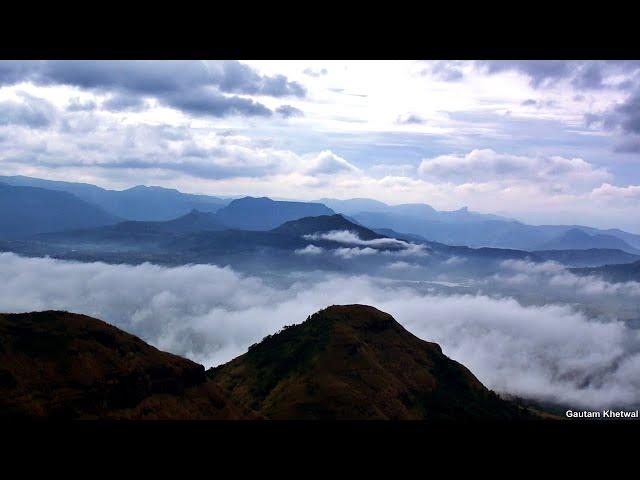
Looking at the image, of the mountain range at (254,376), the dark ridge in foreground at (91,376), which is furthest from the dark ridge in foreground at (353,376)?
the dark ridge in foreground at (91,376)

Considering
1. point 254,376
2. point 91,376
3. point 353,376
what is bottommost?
point 254,376

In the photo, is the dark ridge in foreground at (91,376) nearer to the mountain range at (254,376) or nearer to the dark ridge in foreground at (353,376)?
the mountain range at (254,376)

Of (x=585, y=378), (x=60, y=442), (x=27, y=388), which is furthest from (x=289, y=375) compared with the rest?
(x=585, y=378)

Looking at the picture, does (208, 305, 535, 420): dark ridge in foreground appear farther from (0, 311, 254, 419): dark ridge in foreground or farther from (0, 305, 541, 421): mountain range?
(0, 311, 254, 419): dark ridge in foreground

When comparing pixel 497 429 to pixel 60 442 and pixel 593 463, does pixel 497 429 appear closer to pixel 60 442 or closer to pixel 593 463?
pixel 593 463

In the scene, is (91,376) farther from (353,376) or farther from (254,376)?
(353,376)

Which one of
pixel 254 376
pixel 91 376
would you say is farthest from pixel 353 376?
pixel 91 376
